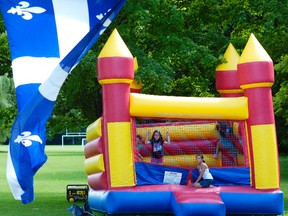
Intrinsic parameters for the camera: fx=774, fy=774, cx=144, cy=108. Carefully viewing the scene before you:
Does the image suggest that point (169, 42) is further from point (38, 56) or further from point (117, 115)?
point (38, 56)

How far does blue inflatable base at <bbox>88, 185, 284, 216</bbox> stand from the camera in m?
13.2

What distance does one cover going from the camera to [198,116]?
13906 millimetres

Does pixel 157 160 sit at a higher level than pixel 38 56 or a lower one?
lower

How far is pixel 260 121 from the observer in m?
13.8

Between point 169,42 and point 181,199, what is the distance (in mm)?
4968

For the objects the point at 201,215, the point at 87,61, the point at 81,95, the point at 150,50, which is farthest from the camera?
the point at 81,95

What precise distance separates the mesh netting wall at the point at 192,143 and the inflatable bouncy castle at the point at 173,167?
1.27 m

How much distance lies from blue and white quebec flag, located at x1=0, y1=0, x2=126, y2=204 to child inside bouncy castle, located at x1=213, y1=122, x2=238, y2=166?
266 inches

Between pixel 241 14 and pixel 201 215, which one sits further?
pixel 241 14

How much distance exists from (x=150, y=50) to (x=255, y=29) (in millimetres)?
4505

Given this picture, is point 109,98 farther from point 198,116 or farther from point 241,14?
point 241,14

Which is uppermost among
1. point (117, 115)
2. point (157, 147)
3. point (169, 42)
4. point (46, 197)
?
point (169, 42)

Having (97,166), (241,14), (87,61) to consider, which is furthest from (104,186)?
(241,14)

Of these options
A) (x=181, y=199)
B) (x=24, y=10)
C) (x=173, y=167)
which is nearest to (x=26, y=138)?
(x=24, y=10)
